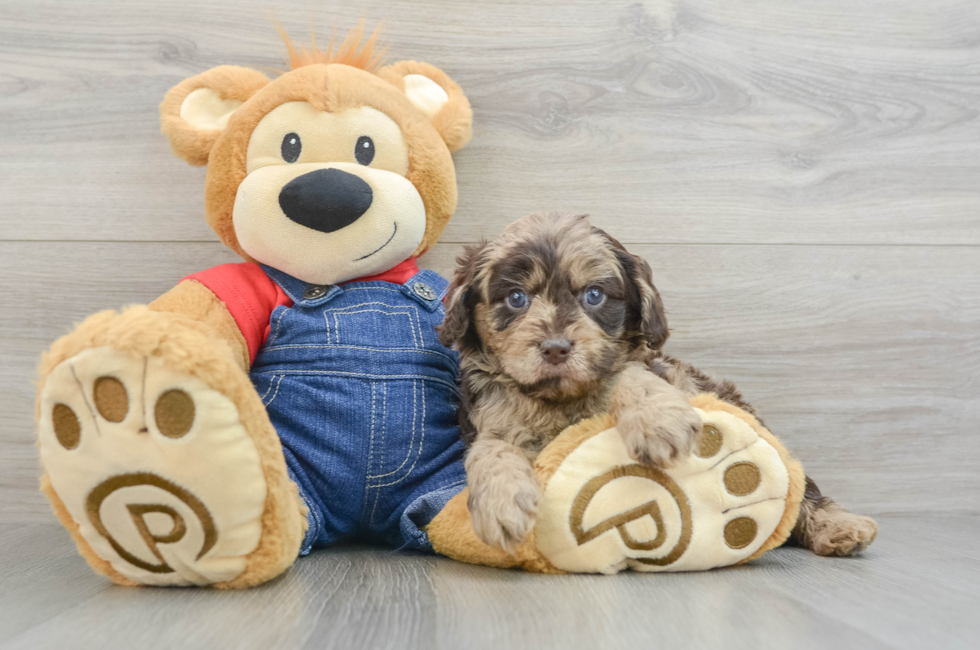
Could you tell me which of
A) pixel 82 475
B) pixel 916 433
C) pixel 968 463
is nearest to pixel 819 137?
pixel 916 433

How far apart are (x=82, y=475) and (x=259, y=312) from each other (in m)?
0.64

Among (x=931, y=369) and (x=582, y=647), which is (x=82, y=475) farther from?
(x=931, y=369)

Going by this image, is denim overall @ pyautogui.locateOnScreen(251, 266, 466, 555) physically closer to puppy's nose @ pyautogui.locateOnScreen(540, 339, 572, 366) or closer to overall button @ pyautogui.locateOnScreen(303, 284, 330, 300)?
overall button @ pyautogui.locateOnScreen(303, 284, 330, 300)

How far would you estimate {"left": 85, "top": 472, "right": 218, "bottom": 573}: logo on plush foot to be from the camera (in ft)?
3.86

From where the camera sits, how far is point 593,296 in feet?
5.18

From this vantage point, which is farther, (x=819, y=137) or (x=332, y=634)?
(x=819, y=137)

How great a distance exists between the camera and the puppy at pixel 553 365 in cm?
135

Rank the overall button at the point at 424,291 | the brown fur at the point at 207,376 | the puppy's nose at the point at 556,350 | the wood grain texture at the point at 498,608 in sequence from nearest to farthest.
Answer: the wood grain texture at the point at 498,608 < the brown fur at the point at 207,376 < the puppy's nose at the point at 556,350 < the overall button at the point at 424,291

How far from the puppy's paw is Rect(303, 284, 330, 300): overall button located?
1.41 metres

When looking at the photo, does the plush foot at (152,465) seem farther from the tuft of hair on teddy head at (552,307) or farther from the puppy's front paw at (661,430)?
the puppy's front paw at (661,430)

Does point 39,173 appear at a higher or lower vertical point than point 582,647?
higher

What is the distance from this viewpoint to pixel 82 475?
1.18 metres

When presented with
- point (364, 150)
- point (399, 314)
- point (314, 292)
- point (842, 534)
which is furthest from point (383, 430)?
point (842, 534)

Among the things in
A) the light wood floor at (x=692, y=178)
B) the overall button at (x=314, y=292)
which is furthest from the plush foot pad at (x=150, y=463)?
the light wood floor at (x=692, y=178)
